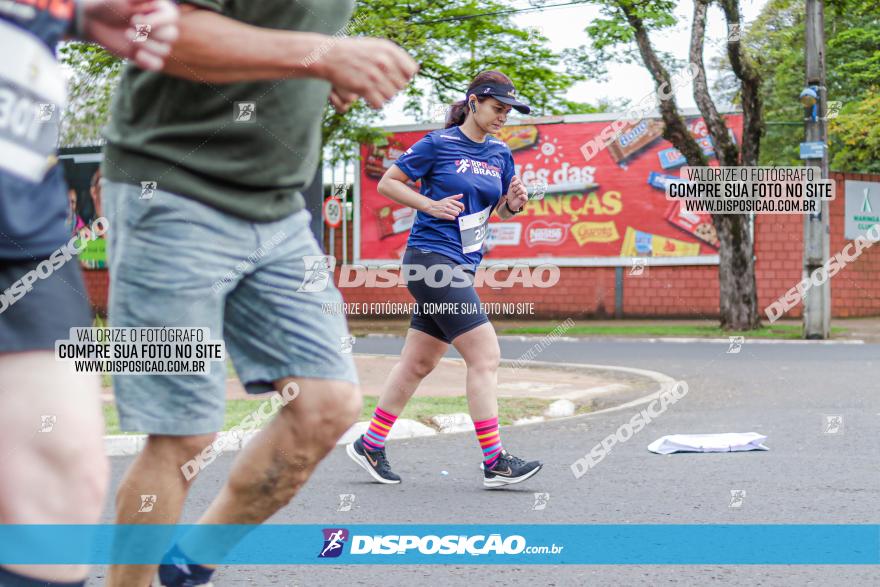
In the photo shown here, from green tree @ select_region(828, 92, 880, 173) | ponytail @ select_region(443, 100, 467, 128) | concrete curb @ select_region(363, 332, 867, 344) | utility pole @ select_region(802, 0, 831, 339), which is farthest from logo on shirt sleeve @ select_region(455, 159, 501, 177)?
green tree @ select_region(828, 92, 880, 173)

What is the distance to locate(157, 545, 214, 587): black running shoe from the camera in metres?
2.86

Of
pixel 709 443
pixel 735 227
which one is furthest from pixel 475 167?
pixel 735 227

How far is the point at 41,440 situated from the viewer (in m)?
1.91

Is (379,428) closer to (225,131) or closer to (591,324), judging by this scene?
(225,131)

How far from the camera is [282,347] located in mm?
2674

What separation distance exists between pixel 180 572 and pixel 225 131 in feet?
3.67

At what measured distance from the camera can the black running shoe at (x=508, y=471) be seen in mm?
5711

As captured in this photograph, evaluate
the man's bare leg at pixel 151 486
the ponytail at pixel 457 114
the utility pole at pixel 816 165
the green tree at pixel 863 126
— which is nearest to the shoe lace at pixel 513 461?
the ponytail at pixel 457 114

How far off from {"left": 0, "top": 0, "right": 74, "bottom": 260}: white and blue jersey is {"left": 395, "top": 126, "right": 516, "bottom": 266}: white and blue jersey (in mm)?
3754

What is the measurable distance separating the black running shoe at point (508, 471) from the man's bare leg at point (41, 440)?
3.93 m

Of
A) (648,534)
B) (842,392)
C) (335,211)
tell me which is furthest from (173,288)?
(335,211)

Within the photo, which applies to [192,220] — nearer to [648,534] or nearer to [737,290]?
[648,534]

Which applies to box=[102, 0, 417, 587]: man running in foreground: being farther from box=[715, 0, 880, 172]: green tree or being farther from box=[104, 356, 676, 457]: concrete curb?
box=[715, 0, 880, 172]: green tree

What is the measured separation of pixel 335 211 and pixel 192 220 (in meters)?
26.2
